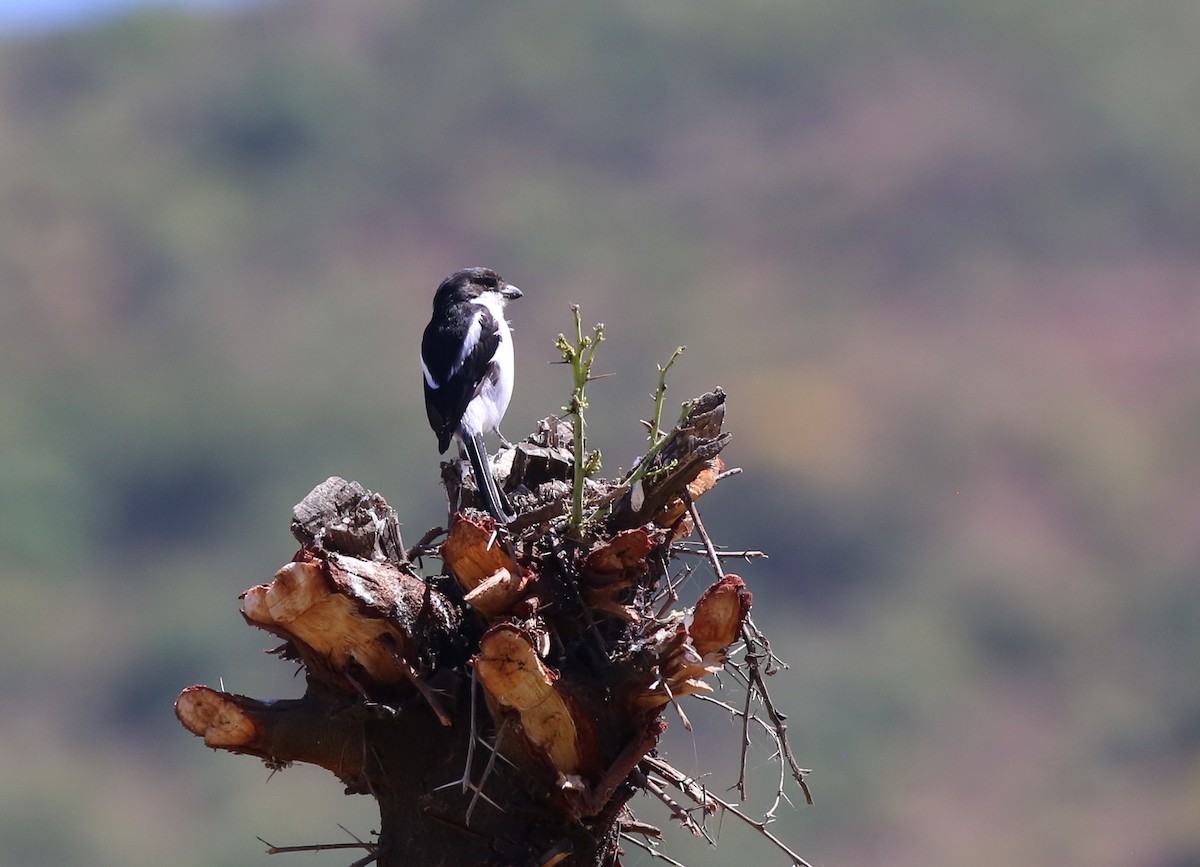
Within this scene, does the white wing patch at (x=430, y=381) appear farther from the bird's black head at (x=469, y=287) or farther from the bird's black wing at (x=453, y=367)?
the bird's black head at (x=469, y=287)

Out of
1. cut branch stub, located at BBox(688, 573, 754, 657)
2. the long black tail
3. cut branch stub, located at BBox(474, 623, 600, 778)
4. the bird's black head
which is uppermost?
the bird's black head

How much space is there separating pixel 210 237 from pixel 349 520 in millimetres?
85679

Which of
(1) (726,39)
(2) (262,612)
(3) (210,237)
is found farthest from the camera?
(1) (726,39)

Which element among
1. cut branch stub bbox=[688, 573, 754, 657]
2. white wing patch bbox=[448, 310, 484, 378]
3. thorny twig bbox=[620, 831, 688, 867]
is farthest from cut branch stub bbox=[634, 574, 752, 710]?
white wing patch bbox=[448, 310, 484, 378]

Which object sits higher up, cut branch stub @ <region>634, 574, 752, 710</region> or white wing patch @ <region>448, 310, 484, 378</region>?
white wing patch @ <region>448, 310, 484, 378</region>

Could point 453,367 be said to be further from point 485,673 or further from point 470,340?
point 485,673

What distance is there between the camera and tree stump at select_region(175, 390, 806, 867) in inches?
232

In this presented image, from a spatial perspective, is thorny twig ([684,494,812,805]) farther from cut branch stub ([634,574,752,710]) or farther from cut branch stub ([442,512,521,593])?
cut branch stub ([442,512,521,593])

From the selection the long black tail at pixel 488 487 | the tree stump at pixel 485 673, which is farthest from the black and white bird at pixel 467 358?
the tree stump at pixel 485 673

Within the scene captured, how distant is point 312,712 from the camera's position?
6105 mm

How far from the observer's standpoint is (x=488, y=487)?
704cm

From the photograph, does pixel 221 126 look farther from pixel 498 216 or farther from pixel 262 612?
pixel 262 612

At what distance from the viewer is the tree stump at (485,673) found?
5898 millimetres

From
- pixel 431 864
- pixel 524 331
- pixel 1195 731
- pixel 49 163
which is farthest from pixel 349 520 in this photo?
pixel 49 163
